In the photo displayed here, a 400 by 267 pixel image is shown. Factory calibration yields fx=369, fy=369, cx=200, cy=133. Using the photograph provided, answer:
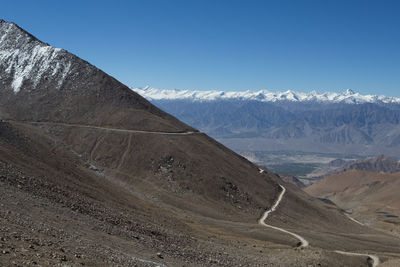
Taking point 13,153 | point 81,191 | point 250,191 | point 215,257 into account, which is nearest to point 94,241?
point 215,257

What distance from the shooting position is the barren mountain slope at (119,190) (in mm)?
30516

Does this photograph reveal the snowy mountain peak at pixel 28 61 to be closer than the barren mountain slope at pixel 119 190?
No

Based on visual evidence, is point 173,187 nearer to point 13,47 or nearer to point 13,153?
point 13,153

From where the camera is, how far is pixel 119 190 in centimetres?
6481

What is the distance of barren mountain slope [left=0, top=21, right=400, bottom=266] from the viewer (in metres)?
30.5

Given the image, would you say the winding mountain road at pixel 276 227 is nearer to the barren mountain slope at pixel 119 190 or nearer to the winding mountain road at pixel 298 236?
the winding mountain road at pixel 298 236

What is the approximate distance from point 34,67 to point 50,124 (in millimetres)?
37136

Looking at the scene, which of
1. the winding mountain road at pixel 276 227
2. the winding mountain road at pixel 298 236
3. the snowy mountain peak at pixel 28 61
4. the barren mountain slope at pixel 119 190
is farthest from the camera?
the snowy mountain peak at pixel 28 61

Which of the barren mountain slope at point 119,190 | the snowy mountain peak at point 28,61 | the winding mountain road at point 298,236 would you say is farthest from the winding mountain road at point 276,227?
the snowy mountain peak at point 28,61

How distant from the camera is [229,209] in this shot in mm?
79938

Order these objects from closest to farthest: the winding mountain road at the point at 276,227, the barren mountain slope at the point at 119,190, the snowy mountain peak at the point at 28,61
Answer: the barren mountain slope at the point at 119,190, the winding mountain road at the point at 276,227, the snowy mountain peak at the point at 28,61

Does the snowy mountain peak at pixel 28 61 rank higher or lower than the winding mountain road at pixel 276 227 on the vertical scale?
higher

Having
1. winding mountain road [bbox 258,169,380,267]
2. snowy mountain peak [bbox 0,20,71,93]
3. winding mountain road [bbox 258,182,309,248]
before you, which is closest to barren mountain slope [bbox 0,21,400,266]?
snowy mountain peak [bbox 0,20,71,93]

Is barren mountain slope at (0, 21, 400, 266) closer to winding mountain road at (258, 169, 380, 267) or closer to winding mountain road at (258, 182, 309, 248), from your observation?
winding mountain road at (258, 182, 309, 248)
